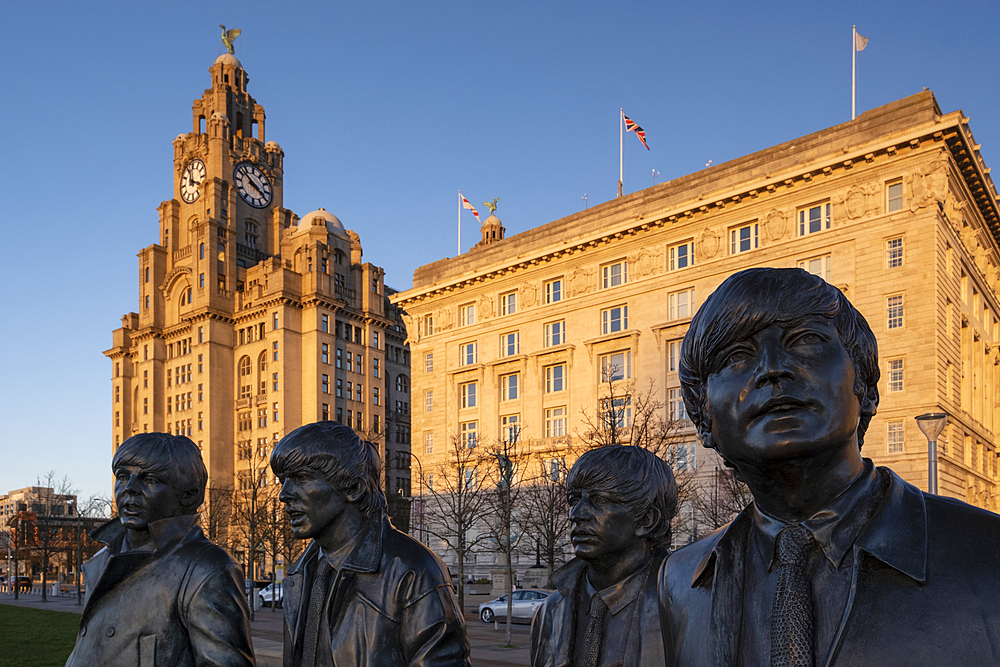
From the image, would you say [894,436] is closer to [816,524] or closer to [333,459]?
[333,459]

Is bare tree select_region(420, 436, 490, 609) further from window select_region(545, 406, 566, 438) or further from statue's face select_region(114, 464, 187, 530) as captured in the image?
statue's face select_region(114, 464, 187, 530)

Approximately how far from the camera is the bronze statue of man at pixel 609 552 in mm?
3469

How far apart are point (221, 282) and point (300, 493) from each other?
89.0 m

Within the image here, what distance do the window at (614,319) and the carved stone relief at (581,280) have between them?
2.08 metres

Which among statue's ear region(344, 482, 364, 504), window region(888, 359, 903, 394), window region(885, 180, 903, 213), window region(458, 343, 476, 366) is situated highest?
window region(885, 180, 903, 213)

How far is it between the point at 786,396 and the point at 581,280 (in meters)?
51.5

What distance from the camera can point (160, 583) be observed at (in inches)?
173

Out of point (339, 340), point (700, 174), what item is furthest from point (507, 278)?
point (339, 340)

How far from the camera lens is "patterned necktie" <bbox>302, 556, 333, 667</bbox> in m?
4.01

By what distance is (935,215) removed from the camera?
38.3 m

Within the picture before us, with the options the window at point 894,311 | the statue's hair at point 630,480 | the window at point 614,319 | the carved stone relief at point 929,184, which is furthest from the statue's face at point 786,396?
the window at point 614,319

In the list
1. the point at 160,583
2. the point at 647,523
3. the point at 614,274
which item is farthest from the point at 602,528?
the point at 614,274

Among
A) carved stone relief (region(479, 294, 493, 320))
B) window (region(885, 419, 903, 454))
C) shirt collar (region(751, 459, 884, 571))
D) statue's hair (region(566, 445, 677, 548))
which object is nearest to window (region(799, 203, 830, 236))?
window (region(885, 419, 903, 454))

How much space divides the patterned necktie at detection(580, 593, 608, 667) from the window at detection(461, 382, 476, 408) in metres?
54.1
